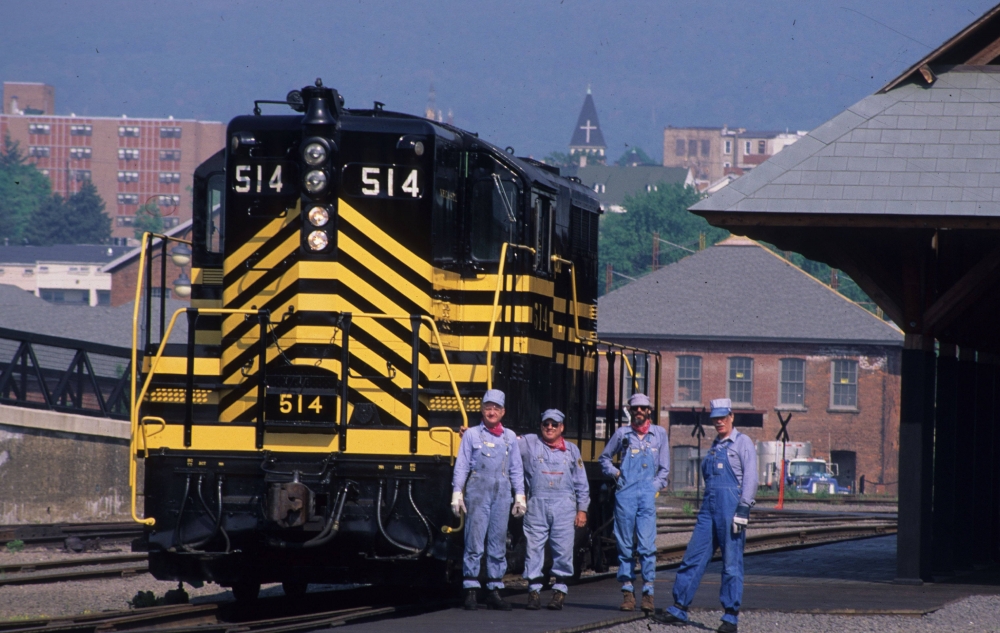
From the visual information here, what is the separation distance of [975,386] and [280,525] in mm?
10793

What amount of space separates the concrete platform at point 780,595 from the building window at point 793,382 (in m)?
43.0

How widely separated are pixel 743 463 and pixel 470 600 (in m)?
2.57

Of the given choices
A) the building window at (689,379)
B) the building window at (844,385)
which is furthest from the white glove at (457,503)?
the building window at (844,385)

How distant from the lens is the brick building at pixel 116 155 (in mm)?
182500

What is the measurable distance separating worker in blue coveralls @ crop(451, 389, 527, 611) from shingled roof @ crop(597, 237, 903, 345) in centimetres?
5045

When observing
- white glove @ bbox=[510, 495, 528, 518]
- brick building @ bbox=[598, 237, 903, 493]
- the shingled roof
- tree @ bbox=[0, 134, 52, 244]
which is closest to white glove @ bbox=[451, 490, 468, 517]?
white glove @ bbox=[510, 495, 528, 518]

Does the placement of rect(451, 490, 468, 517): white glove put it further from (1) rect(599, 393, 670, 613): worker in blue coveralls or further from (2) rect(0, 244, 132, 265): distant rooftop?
(2) rect(0, 244, 132, 265): distant rooftop

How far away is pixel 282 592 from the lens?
14.9m

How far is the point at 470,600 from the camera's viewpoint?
11977mm

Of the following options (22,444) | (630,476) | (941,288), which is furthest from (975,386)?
(22,444)

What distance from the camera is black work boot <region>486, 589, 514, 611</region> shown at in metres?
12.1

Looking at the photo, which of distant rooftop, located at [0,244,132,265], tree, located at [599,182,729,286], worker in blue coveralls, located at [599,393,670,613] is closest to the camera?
worker in blue coveralls, located at [599,393,670,613]

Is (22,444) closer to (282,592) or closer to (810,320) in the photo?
(282,592)

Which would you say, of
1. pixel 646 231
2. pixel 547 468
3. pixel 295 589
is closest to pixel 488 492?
pixel 547 468
